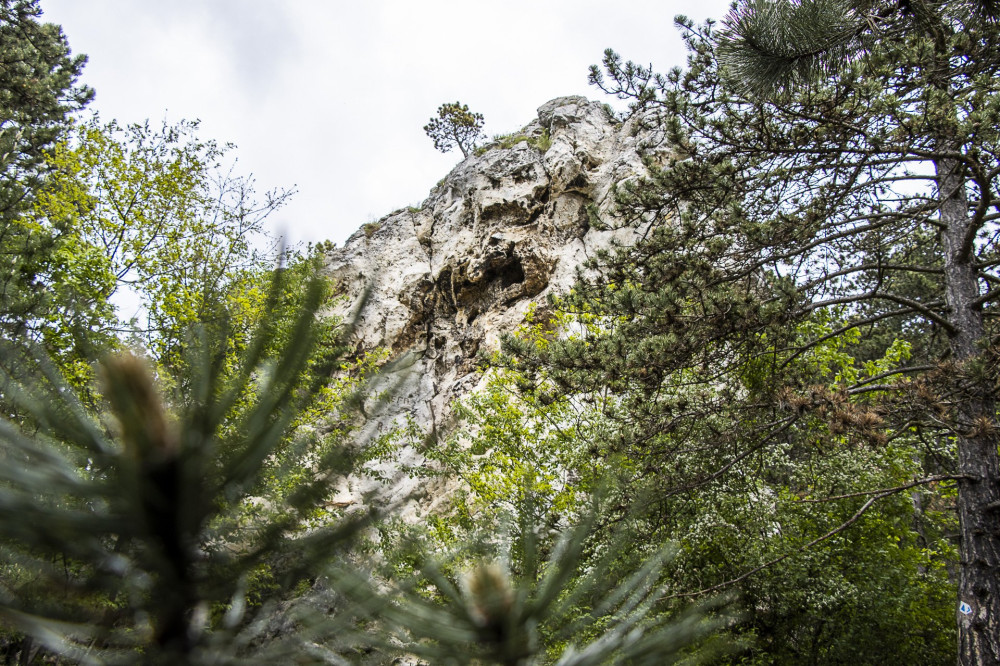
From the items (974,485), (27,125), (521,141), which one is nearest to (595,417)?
(974,485)

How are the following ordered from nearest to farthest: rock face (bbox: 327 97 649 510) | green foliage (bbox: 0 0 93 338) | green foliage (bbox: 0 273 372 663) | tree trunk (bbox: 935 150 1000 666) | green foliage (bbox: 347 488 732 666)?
green foliage (bbox: 0 273 372 663), green foliage (bbox: 347 488 732 666), tree trunk (bbox: 935 150 1000 666), green foliage (bbox: 0 0 93 338), rock face (bbox: 327 97 649 510)

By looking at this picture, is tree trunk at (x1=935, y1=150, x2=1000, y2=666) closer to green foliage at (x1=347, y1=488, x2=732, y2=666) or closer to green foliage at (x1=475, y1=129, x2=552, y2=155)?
green foliage at (x1=347, y1=488, x2=732, y2=666)

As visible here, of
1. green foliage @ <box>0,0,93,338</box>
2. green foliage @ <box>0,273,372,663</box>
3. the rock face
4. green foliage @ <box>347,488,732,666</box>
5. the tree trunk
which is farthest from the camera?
the rock face

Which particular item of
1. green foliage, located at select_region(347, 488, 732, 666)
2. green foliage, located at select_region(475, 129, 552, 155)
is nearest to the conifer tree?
green foliage, located at select_region(347, 488, 732, 666)

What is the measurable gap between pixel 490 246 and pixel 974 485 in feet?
51.3

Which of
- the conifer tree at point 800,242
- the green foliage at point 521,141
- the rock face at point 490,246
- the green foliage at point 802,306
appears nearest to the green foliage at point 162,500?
the green foliage at point 802,306

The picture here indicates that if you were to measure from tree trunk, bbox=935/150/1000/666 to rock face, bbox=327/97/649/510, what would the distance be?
11771mm

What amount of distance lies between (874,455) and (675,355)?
15.1 feet

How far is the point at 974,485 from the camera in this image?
201 inches

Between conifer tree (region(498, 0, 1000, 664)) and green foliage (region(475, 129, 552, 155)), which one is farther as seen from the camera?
green foliage (region(475, 129, 552, 155))

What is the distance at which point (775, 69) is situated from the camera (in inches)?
190

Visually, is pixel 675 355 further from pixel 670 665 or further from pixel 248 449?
pixel 248 449

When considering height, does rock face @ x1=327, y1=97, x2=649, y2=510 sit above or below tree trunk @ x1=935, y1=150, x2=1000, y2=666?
above

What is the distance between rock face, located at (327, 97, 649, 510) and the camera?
18688 mm
